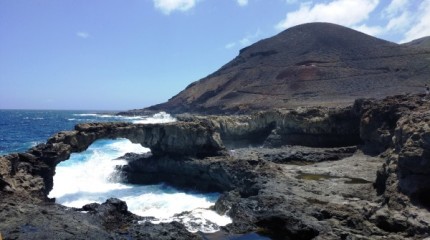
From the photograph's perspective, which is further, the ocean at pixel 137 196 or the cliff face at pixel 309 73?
the cliff face at pixel 309 73

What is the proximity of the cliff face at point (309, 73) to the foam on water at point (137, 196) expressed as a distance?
4328 centimetres

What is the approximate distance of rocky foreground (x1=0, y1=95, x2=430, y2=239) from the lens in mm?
16406

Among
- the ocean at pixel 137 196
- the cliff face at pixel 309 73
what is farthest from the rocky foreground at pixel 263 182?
the cliff face at pixel 309 73

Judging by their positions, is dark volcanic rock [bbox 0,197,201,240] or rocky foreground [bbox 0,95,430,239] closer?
dark volcanic rock [bbox 0,197,201,240]

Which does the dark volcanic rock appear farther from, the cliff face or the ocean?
the cliff face

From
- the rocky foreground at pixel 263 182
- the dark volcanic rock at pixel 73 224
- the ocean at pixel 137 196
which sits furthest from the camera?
the ocean at pixel 137 196

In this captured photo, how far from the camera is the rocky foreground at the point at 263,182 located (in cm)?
1641

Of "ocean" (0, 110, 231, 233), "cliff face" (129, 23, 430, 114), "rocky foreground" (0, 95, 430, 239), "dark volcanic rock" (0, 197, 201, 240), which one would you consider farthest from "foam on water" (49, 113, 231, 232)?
"cliff face" (129, 23, 430, 114)

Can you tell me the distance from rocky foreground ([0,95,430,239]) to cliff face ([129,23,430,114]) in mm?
34075

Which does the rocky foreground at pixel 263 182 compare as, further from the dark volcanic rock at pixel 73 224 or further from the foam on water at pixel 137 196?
the foam on water at pixel 137 196

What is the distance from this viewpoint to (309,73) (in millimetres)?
97438

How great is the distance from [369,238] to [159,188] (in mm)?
17529

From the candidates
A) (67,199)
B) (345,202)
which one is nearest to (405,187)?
(345,202)

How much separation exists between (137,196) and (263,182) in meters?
9.18
